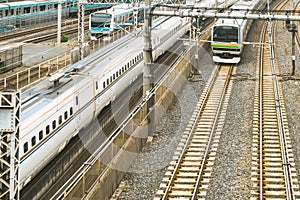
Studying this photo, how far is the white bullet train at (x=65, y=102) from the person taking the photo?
14414 mm

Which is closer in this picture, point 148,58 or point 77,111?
point 77,111

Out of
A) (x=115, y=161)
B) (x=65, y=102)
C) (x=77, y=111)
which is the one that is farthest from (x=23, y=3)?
(x=115, y=161)

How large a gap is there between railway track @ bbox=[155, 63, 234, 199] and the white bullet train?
138 inches

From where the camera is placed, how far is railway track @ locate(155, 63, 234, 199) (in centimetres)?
1470

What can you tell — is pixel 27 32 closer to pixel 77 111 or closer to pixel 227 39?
pixel 227 39

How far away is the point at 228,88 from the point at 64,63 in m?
11.2

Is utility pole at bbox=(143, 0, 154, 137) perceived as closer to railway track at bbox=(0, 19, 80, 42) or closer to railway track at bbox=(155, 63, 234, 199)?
railway track at bbox=(155, 63, 234, 199)

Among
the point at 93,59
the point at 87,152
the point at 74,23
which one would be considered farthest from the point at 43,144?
the point at 74,23

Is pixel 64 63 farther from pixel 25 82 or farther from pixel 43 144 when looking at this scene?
pixel 43 144

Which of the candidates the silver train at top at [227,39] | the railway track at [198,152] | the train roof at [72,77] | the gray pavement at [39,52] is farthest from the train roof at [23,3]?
the railway track at [198,152]

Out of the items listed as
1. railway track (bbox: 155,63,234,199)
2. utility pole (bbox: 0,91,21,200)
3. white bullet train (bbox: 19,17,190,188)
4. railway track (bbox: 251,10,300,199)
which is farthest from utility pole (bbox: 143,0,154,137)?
utility pole (bbox: 0,91,21,200)

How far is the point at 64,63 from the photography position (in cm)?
3322

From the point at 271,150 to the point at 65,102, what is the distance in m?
7.10

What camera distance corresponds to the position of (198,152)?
17.8 meters
